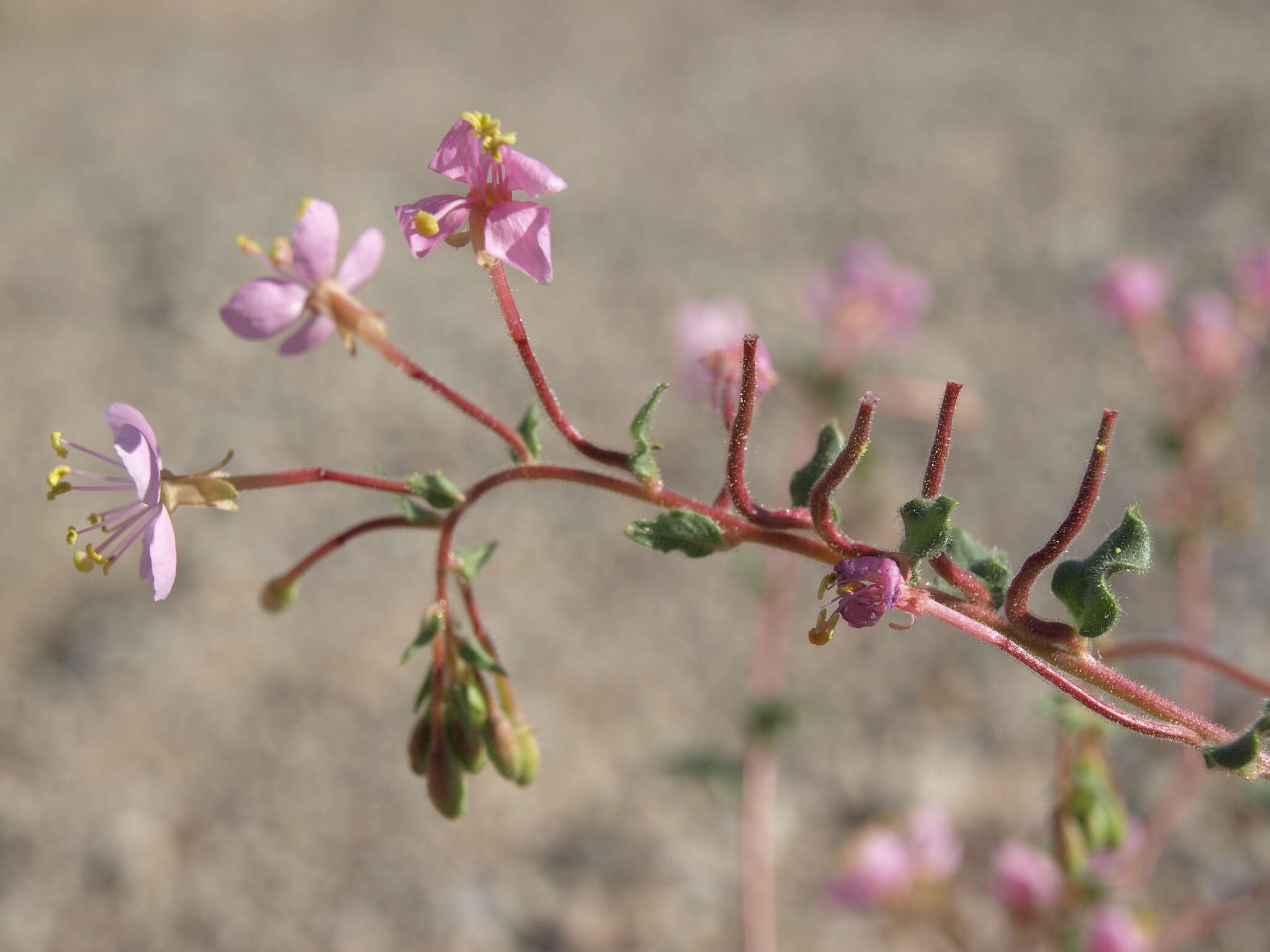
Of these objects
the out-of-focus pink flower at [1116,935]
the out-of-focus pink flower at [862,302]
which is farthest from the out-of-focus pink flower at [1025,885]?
the out-of-focus pink flower at [862,302]

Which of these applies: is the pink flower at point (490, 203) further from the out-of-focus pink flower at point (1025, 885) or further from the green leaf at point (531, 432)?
the out-of-focus pink flower at point (1025, 885)

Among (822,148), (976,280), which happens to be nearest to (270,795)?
(976,280)

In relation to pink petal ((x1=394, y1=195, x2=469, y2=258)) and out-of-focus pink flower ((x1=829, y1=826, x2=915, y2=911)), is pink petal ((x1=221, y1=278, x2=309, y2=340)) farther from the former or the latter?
out-of-focus pink flower ((x1=829, y1=826, x2=915, y2=911))

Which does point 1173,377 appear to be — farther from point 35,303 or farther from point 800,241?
point 35,303

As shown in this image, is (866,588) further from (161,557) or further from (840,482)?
(161,557)

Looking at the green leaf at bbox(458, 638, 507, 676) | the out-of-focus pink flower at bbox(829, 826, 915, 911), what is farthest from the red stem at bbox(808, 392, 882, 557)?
the out-of-focus pink flower at bbox(829, 826, 915, 911)

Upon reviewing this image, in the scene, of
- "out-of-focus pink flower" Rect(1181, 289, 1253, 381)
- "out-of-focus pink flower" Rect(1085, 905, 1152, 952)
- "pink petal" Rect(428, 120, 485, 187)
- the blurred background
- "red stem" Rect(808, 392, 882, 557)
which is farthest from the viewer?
the blurred background
